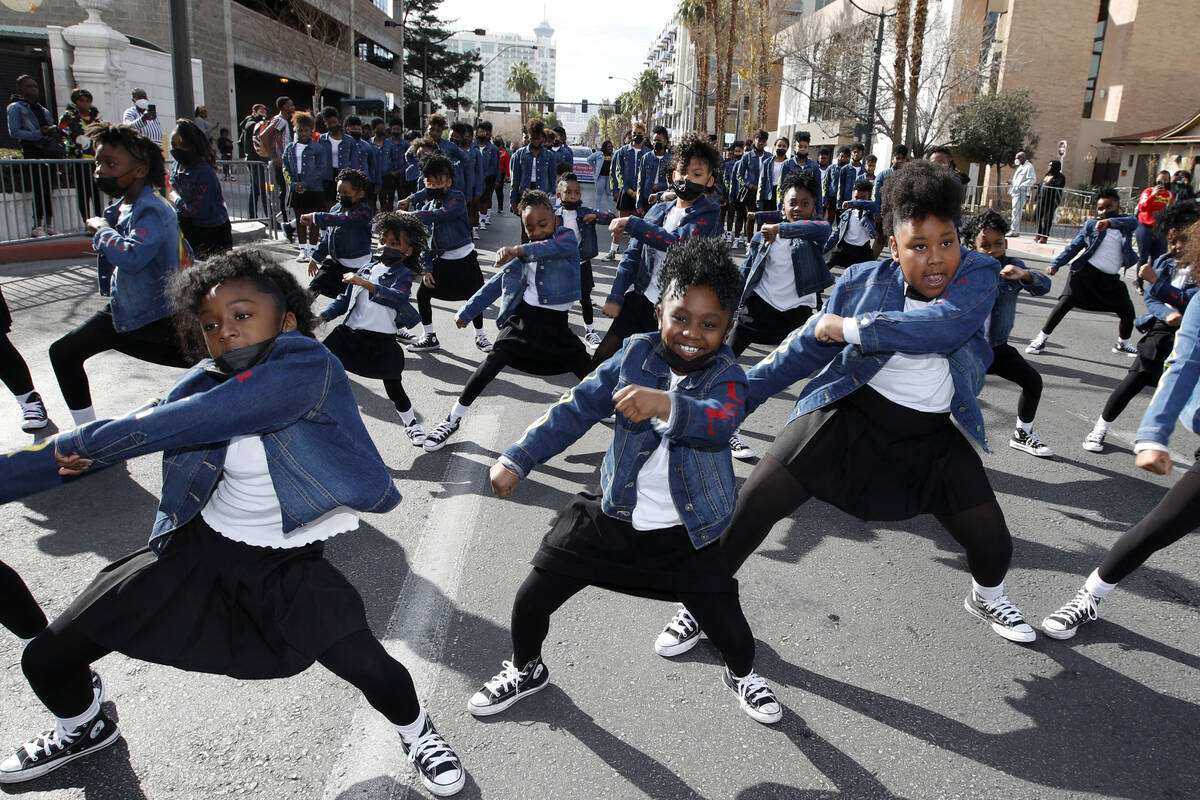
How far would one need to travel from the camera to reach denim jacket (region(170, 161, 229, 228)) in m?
6.59

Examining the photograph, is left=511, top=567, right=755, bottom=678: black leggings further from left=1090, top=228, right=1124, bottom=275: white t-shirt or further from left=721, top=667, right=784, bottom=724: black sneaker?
left=1090, top=228, right=1124, bottom=275: white t-shirt

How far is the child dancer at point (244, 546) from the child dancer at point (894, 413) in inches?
53.5

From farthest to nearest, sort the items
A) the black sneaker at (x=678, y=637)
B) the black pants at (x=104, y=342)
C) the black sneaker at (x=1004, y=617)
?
the black pants at (x=104, y=342) < the black sneaker at (x=1004, y=617) < the black sneaker at (x=678, y=637)

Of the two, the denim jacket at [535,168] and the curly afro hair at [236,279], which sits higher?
the denim jacket at [535,168]

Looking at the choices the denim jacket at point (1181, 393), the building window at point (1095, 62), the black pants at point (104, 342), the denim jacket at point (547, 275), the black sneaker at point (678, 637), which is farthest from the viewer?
the building window at point (1095, 62)

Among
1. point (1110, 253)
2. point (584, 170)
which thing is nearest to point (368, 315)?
point (1110, 253)

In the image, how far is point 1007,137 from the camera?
30391 mm

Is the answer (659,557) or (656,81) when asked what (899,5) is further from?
(656,81)

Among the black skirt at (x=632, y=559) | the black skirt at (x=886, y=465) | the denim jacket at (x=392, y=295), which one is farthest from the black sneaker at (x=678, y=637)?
the denim jacket at (x=392, y=295)

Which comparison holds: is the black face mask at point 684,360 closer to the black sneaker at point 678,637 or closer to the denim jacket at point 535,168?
the black sneaker at point 678,637

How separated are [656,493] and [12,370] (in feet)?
14.4

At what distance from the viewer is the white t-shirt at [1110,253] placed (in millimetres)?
7816

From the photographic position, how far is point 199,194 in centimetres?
669

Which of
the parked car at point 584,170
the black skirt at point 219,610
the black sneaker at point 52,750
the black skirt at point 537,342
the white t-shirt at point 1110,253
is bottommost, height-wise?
the black sneaker at point 52,750
